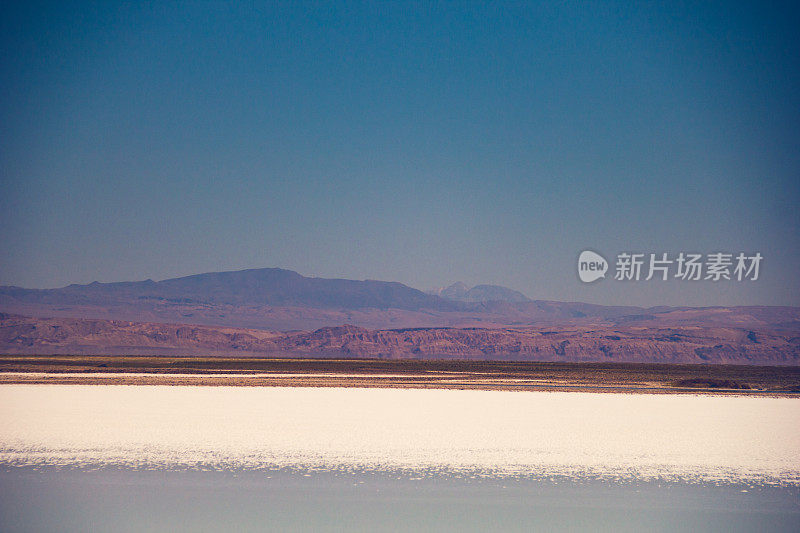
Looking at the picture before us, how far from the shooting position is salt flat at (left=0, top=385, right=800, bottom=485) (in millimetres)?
14992

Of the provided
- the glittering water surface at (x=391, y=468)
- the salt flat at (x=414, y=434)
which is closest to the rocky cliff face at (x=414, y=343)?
the salt flat at (x=414, y=434)

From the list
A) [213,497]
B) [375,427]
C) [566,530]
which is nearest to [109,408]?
[375,427]

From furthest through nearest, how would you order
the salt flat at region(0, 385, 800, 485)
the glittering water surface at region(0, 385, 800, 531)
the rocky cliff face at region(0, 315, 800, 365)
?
the rocky cliff face at region(0, 315, 800, 365) < the salt flat at region(0, 385, 800, 485) < the glittering water surface at region(0, 385, 800, 531)

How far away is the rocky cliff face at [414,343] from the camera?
425 feet

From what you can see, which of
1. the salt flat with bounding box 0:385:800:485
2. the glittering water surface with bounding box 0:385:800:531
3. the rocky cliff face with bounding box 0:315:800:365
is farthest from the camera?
the rocky cliff face with bounding box 0:315:800:365

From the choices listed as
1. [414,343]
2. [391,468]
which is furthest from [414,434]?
[414,343]

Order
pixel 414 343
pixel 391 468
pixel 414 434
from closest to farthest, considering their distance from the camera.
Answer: pixel 391 468
pixel 414 434
pixel 414 343

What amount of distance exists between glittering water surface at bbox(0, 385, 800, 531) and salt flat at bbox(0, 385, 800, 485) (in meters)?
0.06

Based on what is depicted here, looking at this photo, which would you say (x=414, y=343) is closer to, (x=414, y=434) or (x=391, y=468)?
(x=414, y=434)

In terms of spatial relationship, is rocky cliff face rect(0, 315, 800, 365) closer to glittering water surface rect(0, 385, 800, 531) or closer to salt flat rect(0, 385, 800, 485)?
salt flat rect(0, 385, 800, 485)

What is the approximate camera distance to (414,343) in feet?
458

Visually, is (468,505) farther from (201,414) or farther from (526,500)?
(201,414)

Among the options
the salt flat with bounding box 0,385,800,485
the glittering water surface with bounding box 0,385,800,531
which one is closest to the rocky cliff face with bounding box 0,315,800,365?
the salt flat with bounding box 0,385,800,485

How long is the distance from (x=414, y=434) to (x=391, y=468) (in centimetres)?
455
